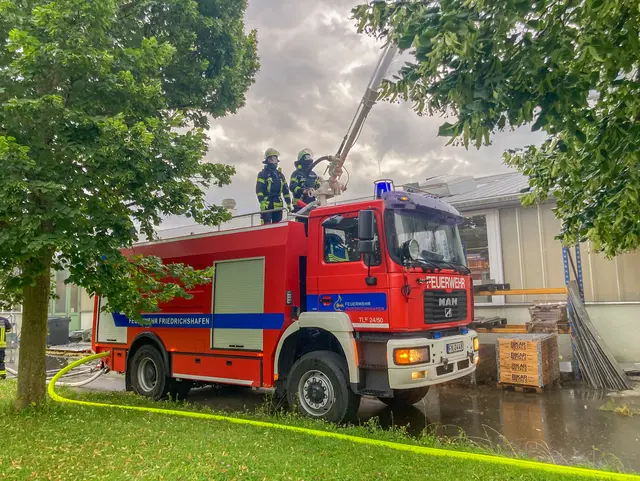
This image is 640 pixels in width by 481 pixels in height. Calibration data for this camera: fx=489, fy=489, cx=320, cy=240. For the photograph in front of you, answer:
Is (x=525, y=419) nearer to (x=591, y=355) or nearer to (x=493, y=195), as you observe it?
(x=591, y=355)

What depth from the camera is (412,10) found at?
349 cm

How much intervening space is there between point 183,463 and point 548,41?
14.4 ft

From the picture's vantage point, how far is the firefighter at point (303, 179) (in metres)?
9.18

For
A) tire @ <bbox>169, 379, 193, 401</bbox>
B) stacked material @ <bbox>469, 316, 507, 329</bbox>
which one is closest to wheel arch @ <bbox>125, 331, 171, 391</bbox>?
tire @ <bbox>169, 379, 193, 401</bbox>

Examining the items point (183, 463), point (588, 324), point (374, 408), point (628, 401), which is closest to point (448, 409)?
point (374, 408)

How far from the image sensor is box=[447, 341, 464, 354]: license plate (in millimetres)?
6270

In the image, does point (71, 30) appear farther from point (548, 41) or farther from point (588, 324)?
point (588, 324)

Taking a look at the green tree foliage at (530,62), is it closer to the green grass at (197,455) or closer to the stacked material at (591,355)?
the green grass at (197,455)

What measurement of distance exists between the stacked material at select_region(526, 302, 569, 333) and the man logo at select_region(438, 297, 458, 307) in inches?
143

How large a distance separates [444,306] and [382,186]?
177 centimetres

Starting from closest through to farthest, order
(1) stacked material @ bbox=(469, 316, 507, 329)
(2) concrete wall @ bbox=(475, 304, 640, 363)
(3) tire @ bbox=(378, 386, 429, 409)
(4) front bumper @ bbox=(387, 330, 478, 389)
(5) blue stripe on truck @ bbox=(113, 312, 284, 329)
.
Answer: (4) front bumper @ bbox=(387, 330, 478, 389) < (5) blue stripe on truck @ bbox=(113, 312, 284, 329) < (3) tire @ bbox=(378, 386, 429, 409) < (1) stacked material @ bbox=(469, 316, 507, 329) < (2) concrete wall @ bbox=(475, 304, 640, 363)

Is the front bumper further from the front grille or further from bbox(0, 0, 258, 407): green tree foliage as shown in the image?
bbox(0, 0, 258, 407): green tree foliage

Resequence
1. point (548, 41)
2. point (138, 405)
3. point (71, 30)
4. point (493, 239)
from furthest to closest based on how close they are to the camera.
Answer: point (493, 239)
point (138, 405)
point (71, 30)
point (548, 41)

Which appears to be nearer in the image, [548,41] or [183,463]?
[548,41]
